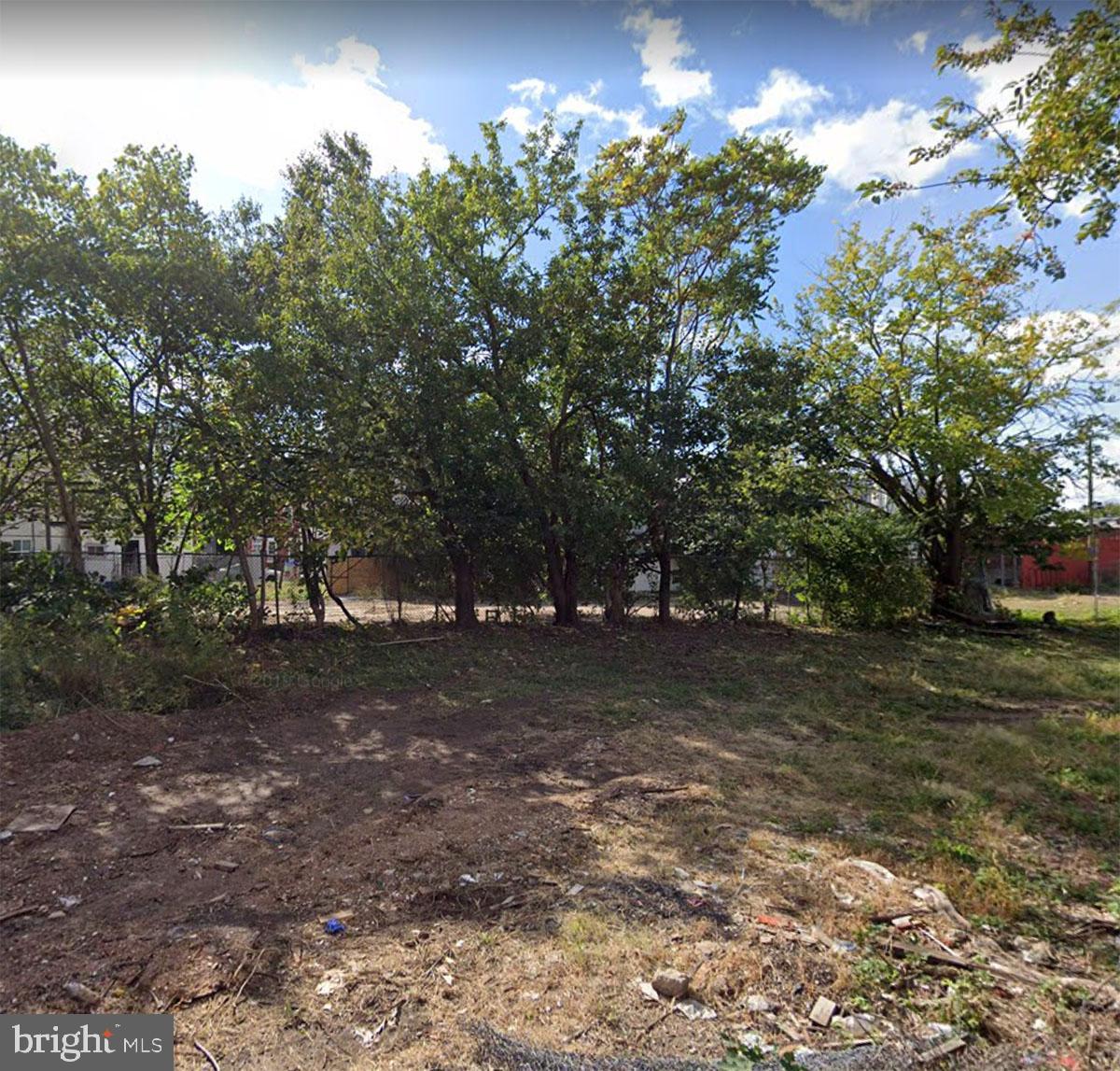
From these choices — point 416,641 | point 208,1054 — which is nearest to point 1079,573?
point 416,641

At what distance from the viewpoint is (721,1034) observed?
2.18 metres

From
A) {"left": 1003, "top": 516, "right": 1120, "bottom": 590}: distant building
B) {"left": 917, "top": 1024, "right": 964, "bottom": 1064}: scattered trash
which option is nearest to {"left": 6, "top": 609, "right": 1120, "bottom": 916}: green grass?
{"left": 917, "top": 1024, "right": 964, "bottom": 1064}: scattered trash

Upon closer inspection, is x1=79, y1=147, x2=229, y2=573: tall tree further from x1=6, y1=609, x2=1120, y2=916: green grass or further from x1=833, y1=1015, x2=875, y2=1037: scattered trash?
x1=833, y1=1015, x2=875, y2=1037: scattered trash

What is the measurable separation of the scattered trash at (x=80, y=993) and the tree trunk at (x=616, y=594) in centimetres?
1030

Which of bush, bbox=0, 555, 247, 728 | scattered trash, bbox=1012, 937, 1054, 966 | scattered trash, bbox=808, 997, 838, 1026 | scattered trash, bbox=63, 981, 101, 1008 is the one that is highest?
bush, bbox=0, 555, 247, 728

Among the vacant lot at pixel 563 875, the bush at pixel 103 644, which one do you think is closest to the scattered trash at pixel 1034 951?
the vacant lot at pixel 563 875

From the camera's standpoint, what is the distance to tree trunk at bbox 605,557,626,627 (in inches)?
489

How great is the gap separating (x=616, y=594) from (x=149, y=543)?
7.60 meters

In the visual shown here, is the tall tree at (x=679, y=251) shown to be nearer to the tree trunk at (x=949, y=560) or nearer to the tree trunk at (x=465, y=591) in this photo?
the tree trunk at (x=465, y=591)

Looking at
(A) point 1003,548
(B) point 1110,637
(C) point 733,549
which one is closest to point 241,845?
(C) point 733,549

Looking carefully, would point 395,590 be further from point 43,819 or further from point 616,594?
point 43,819

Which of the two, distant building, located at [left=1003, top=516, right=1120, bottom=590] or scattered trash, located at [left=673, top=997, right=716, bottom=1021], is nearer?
scattered trash, located at [left=673, top=997, right=716, bottom=1021]

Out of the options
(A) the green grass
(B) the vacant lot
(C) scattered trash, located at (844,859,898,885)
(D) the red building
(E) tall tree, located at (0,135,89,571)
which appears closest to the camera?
(B) the vacant lot

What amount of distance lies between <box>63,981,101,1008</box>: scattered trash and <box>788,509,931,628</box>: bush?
11415mm
